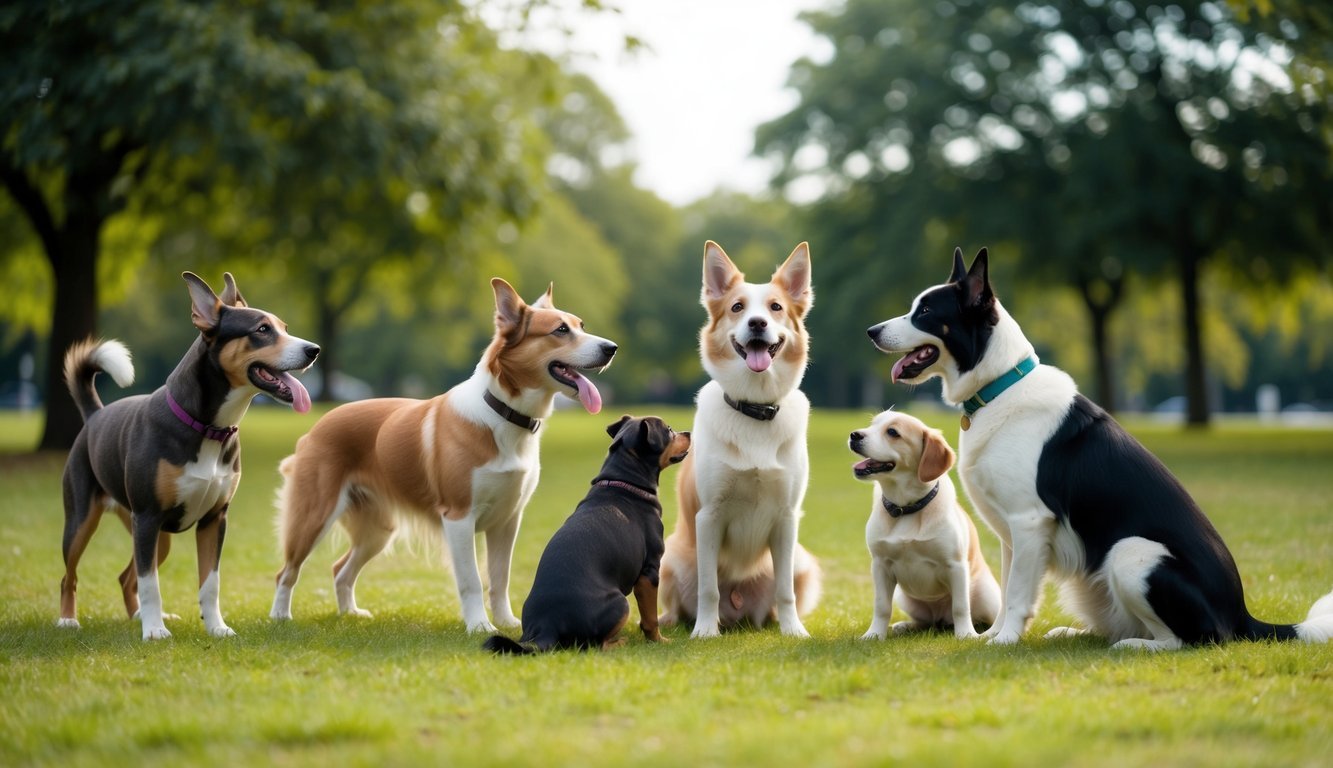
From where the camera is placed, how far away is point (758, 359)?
688cm

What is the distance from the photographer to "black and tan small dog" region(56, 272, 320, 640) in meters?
6.87

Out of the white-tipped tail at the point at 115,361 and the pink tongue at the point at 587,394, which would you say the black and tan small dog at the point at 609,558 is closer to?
the pink tongue at the point at 587,394

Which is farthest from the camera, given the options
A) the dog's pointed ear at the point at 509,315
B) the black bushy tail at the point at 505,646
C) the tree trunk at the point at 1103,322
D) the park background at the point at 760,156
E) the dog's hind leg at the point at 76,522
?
the tree trunk at the point at 1103,322

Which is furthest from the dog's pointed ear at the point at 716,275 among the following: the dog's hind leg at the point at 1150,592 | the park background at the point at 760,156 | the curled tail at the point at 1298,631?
the park background at the point at 760,156

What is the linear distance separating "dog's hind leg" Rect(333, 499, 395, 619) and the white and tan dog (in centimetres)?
344

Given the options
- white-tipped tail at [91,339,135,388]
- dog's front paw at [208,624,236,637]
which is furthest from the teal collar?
white-tipped tail at [91,339,135,388]

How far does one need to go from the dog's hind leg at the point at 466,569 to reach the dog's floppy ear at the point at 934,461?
2.84 meters

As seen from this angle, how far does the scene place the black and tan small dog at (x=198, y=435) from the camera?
6.87 m

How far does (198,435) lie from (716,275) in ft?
11.0

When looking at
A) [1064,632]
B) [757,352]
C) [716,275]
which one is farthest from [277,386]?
[1064,632]

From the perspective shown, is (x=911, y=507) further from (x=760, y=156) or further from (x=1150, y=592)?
(x=760, y=156)

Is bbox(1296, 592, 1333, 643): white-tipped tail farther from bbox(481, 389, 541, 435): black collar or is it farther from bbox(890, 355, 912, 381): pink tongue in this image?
bbox(481, 389, 541, 435): black collar

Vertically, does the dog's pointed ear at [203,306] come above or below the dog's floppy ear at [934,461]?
above

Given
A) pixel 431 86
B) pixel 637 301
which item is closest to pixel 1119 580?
pixel 431 86
